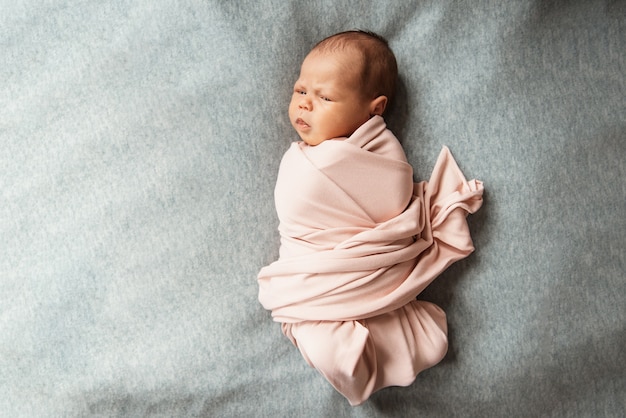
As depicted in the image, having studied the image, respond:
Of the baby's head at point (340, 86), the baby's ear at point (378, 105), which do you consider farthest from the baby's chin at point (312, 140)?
the baby's ear at point (378, 105)

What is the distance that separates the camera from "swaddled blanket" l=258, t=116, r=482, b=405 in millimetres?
1197

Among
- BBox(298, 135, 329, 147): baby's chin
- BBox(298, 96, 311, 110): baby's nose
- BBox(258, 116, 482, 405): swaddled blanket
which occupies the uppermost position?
BBox(298, 96, 311, 110): baby's nose

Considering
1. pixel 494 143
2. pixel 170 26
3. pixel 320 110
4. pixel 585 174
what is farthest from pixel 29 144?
pixel 585 174

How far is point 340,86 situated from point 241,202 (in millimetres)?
345

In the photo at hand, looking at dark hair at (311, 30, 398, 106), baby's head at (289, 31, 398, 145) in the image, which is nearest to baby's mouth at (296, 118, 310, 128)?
baby's head at (289, 31, 398, 145)

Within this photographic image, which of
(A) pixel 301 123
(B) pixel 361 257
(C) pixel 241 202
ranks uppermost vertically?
(A) pixel 301 123

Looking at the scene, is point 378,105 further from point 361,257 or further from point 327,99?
point 361,257

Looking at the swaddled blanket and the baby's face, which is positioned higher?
the baby's face

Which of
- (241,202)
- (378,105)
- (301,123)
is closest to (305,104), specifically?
(301,123)

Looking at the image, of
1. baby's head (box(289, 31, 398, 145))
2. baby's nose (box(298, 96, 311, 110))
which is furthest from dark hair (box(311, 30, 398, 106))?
baby's nose (box(298, 96, 311, 110))

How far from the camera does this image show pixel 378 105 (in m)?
1.28

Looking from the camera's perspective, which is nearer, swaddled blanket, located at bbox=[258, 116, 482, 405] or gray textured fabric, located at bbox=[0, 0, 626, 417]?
swaddled blanket, located at bbox=[258, 116, 482, 405]

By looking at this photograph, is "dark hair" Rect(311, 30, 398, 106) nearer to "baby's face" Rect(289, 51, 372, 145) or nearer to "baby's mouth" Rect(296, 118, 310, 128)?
"baby's face" Rect(289, 51, 372, 145)

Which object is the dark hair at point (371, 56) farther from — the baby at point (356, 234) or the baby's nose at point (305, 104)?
the baby's nose at point (305, 104)
